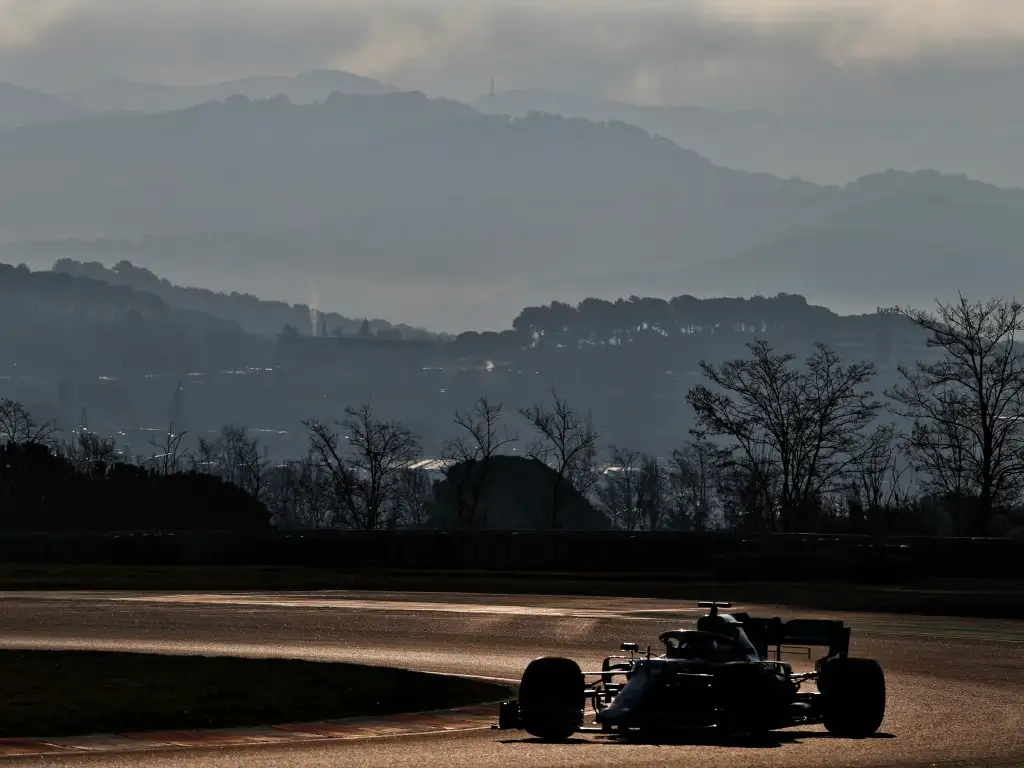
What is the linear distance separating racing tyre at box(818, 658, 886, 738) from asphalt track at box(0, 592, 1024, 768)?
0.78 ft

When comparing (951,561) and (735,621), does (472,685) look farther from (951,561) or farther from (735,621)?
(951,561)

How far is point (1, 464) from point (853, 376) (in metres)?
49.9

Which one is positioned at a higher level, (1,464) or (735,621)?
(1,464)

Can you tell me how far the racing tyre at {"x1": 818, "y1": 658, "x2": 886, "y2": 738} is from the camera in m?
17.7

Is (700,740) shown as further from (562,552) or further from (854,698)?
(562,552)

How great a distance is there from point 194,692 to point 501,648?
8743mm

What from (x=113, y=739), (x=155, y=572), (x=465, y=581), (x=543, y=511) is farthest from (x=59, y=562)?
(x=543, y=511)

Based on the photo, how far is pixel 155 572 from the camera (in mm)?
58719

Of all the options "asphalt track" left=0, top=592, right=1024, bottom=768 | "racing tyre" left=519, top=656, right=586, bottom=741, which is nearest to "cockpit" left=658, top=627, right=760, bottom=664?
"asphalt track" left=0, top=592, right=1024, bottom=768

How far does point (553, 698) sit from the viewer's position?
17.2 meters

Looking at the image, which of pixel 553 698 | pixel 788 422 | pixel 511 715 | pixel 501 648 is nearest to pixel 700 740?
pixel 553 698

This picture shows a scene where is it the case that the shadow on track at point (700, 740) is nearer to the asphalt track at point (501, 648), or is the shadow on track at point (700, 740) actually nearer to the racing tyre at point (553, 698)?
the asphalt track at point (501, 648)

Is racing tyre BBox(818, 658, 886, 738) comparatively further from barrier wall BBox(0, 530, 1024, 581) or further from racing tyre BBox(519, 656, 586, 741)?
barrier wall BBox(0, 530, 1024, 581)

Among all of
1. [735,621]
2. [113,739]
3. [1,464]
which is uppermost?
[1,464]
